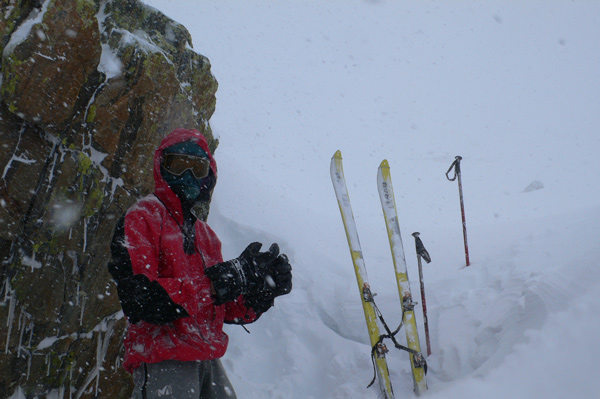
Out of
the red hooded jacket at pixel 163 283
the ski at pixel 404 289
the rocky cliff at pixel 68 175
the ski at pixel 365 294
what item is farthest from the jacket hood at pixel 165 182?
the ski at pixel 404 289

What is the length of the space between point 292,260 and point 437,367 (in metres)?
2.82

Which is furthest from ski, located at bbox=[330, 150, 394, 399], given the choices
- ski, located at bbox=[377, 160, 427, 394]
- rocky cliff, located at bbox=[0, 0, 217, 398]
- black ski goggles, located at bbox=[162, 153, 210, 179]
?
black ski goggles, located at bbox=[162, 153, 210, 179]

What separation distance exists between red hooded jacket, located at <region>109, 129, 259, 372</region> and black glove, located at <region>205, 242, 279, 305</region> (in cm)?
5

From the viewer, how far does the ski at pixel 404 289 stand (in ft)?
11.1

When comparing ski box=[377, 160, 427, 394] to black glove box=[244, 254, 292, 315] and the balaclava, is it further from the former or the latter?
the balaclava

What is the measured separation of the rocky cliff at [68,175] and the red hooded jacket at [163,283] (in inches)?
52.4

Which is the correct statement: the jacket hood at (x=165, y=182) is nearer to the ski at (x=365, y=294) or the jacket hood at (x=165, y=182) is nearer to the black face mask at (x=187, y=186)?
the black face mask at (x=187, y=186)

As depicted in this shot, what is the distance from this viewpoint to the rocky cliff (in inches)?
111

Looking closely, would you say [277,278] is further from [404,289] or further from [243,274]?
[404,289]

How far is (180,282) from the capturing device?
187cm

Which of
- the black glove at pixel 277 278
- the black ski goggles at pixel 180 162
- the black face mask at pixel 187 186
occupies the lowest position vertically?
the black glove at pixel 277 278

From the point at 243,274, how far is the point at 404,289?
2.28m

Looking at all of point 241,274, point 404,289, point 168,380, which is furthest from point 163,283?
point 404,289

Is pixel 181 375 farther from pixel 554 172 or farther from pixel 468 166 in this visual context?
pixel 468 166
